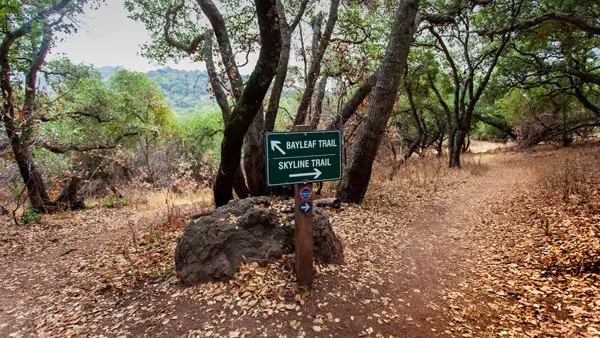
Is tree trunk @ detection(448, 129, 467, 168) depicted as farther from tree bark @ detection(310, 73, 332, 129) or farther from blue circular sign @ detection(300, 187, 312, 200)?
blue circular sign @ detection(300, 187, 312, 200)

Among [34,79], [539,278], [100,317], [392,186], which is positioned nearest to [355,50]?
[392,186]

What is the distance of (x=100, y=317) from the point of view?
11.7 feet

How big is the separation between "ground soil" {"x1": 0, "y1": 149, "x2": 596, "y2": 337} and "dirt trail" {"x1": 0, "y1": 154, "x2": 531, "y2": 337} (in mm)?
14

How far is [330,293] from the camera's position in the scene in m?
3.54

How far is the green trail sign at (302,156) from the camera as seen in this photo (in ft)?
10.3

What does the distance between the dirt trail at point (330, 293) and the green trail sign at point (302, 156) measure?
1.38m

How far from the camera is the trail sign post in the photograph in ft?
10.3

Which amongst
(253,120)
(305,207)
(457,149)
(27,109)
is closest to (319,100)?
(253,120)

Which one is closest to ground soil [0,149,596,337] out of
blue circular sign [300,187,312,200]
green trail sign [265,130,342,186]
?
blue circular sign [300,187,312,200]

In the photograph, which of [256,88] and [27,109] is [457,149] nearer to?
[256,88]

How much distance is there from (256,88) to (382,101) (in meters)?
3.07

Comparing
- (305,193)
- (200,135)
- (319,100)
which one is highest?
(200,135)

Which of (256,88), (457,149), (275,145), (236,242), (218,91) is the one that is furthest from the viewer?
(457,149)

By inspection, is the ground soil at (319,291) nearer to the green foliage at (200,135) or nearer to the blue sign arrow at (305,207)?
the blue sign arrow at (305,207)
